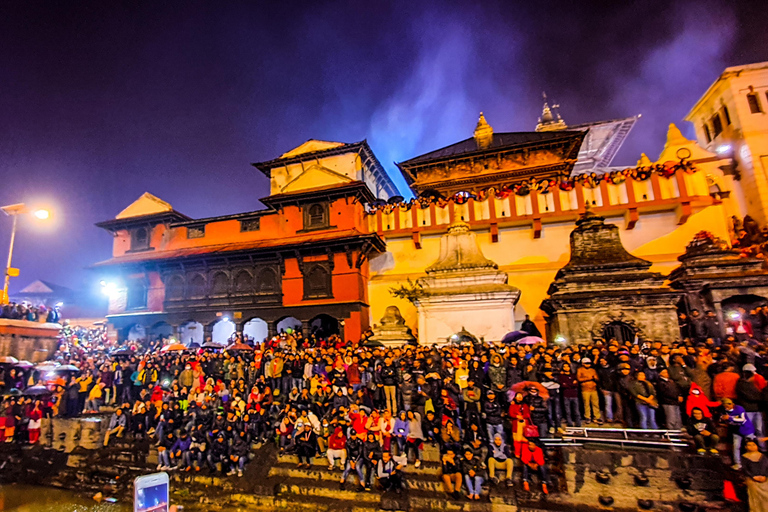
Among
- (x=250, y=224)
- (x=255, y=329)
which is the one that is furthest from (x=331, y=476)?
(x=255, y=329)

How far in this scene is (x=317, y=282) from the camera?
67.9ft

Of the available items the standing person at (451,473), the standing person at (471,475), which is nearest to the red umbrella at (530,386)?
the standing person at (471,475)

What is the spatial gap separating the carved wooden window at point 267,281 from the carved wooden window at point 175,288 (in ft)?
16.2

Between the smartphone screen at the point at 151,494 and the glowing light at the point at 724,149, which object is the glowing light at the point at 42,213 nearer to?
the smartphone screen at the point at 151,494

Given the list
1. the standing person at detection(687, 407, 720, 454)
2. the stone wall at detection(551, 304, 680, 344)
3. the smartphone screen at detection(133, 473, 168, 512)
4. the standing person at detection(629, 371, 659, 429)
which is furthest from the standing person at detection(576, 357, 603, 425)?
the smartphone screen at detection(133, 473, 168, 512)

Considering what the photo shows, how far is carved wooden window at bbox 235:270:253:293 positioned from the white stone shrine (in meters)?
10.0

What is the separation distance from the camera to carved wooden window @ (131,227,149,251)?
24281 millimetres

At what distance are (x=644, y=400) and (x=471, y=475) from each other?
14.3ft

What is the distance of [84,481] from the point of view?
38.1 ft

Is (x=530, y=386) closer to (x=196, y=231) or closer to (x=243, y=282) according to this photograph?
(x=243, y=282)

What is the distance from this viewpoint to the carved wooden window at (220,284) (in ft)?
71.6

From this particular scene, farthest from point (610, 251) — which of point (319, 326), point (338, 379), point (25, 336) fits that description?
point (25, 336)

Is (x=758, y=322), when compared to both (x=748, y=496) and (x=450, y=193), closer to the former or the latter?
(x=748, y=496)

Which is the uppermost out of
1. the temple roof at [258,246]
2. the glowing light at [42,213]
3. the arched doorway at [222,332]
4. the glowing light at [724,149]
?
the glowing light at [724,149]
